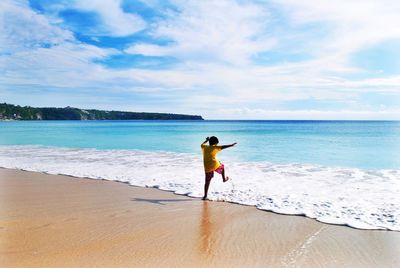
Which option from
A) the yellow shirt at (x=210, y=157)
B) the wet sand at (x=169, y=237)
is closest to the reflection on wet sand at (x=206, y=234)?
the wet sand at (x=169, y=237)

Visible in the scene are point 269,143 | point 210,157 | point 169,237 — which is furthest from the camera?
point 269,143

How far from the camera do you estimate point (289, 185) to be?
34.7 ft

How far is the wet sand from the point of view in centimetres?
477

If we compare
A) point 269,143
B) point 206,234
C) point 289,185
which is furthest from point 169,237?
point 269,143

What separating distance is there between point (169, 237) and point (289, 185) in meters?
5.72

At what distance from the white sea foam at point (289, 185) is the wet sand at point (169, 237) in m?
0.74

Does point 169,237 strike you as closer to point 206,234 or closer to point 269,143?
point 206,234

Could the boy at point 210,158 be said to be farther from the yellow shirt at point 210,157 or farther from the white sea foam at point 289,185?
the white sea foam at point 289,185

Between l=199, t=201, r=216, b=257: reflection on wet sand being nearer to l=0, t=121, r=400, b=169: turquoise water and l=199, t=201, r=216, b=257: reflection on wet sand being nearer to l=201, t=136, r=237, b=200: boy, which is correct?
l=201, t=136, r=237, b=200: boy

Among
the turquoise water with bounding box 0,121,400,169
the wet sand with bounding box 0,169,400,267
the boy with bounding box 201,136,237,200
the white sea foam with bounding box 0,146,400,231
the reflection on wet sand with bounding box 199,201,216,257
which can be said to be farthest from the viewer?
the turquoise water with bounding box 0,121,400,169

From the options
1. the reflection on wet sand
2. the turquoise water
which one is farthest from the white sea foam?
the turquoise water

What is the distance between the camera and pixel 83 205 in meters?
7.81

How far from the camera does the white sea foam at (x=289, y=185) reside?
745cm

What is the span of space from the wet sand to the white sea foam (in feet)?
2.42
